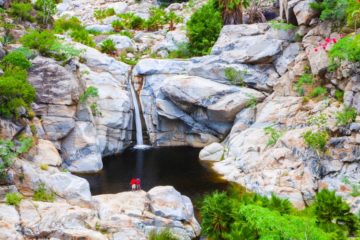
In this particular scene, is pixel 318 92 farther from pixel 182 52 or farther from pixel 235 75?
pixel 182 52

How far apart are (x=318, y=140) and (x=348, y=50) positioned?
4.99 meters

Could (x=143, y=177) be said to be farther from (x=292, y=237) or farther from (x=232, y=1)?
(x=232, y=1)

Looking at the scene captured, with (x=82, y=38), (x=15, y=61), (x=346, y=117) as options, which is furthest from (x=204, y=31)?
(x=346, y=117)

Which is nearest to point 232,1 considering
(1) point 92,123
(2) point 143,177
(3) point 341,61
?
(3) point 341,61

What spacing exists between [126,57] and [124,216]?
73.9ft

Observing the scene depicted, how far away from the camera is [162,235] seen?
558 inches

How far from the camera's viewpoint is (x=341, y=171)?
19625 millimetres

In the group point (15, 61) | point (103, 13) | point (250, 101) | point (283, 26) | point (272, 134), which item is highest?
point (103, 13)

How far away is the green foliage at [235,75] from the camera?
97.7 ft

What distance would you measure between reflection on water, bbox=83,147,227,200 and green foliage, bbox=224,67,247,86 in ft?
18.6

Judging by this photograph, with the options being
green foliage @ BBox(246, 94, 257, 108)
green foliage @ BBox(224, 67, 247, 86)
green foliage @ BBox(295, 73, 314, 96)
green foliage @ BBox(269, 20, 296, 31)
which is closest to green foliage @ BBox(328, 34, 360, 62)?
green foliage @ BBox(295, 73, 314, 96)

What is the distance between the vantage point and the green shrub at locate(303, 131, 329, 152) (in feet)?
67.7

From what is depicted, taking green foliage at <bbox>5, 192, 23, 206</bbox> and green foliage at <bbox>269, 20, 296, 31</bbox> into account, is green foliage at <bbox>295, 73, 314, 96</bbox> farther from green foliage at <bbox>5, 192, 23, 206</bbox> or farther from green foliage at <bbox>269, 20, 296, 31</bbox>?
green foliage at <bbox>5, 192, 23, 206</bbox>

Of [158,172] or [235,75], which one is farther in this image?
[235,75]
